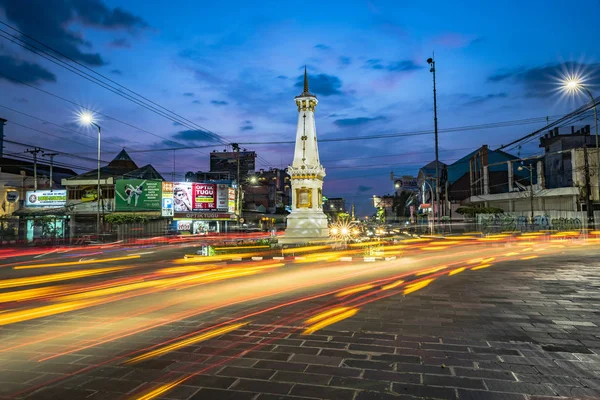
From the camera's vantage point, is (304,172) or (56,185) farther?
(56,185)

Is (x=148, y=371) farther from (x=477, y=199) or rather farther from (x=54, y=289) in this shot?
(x=477, y=199)

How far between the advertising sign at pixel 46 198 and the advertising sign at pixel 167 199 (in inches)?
486

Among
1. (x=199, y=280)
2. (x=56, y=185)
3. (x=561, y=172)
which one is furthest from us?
(x=56, y=185)

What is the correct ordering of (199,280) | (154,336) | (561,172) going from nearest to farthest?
(154,336) < (199,280) < (561,172)

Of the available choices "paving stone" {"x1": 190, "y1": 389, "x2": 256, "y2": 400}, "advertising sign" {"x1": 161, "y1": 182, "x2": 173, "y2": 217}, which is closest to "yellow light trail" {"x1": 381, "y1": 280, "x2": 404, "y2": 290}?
"paving stone" {"x1": 190, "y1": 389, "x2": 256, "y2": 400}

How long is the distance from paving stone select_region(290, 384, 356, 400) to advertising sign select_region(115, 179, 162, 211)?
46665 millimetres

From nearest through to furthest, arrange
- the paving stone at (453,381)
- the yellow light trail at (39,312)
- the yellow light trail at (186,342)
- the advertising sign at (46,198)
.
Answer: the paving stone at (453,381), the yellow light trail at (186,342), the yellow light trail at (39,312), the advertising sign at (46,198)

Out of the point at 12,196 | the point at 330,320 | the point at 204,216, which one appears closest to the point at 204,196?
the point at 204,216

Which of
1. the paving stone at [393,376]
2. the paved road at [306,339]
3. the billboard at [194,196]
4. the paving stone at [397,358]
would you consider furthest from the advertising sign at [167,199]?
→ the paving stone at [393,376]

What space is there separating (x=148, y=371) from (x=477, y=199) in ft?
206

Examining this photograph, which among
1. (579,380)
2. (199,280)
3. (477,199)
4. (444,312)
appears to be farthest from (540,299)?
(477,199)

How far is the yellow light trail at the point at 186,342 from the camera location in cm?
471

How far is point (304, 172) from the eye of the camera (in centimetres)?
2567

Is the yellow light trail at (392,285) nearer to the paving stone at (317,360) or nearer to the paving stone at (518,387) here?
the paving stone at (317,360)
